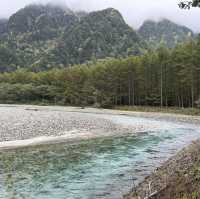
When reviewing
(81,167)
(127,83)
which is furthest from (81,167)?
(127,83)

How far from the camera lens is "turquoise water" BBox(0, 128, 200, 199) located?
1561cm

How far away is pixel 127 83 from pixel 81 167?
73.1 m

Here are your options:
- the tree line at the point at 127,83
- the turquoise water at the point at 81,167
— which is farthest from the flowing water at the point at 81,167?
the tree line at the point at 127,83

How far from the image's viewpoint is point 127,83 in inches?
3654

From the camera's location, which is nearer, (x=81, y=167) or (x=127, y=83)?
(x=81, y=167)

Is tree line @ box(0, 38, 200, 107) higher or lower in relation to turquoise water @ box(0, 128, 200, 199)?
higher

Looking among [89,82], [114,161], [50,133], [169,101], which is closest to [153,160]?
[114,161]

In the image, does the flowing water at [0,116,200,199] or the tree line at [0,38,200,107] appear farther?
the tree line at [0,38,200,107]

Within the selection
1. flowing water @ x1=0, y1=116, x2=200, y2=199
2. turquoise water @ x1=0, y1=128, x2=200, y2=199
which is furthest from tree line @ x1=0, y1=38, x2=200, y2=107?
turquoise water @ x1=0, y1=128, x2=200, y2=199

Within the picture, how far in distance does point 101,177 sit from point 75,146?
35.8 ft

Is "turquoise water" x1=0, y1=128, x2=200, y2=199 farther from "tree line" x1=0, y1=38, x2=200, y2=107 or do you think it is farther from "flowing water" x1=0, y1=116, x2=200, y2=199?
"tree line" x1=0, y1=38, x2=200, y2=107

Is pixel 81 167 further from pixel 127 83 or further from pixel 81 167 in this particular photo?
pixel 127 83

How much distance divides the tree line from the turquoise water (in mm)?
37418

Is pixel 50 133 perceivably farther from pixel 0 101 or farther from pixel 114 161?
A: pixel 0 101
